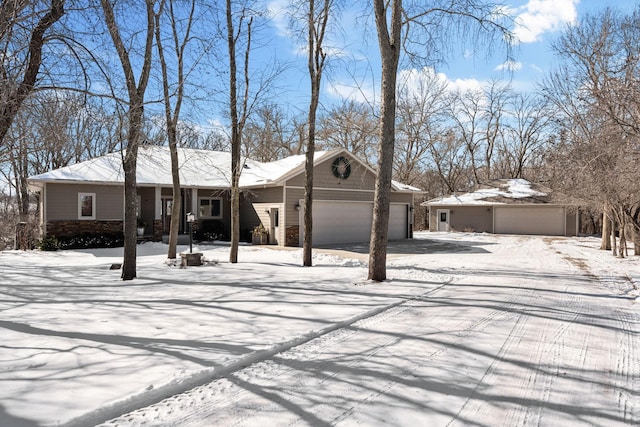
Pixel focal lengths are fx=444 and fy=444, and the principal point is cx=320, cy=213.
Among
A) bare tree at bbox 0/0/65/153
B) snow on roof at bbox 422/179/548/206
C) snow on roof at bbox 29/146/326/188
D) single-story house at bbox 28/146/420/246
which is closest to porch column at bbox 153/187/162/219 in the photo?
single-story house at bbox 28/146/420/246

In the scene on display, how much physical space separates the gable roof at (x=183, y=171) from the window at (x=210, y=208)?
1.13 meters

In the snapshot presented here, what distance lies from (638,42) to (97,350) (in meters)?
13.8

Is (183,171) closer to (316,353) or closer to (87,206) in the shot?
(87,206)

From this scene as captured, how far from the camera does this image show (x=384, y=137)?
9.48 m

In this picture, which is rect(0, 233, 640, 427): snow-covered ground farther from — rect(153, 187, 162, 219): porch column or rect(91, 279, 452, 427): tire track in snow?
rect(153, 187, 162, 219): porch column

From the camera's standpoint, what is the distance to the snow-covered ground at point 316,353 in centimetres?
322

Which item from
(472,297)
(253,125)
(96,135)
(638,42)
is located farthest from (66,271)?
(638,42)

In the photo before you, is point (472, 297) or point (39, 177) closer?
point (472, 297)

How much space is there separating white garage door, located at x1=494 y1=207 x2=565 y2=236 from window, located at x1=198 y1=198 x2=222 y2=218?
1960 centimetres

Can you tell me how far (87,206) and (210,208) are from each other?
17.8ft

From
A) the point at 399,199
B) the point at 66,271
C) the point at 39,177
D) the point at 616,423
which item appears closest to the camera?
the point at 616,423

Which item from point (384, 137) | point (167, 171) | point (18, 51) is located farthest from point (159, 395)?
point (167, 171)

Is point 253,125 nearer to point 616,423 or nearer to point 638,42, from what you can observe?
point 638,42

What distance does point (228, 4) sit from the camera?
12242 mm
